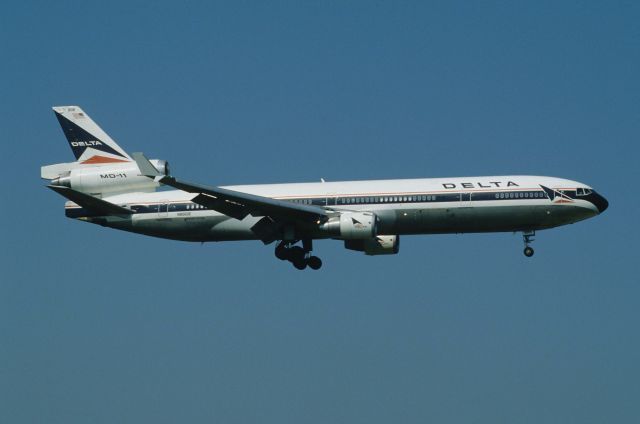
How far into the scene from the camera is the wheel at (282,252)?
60.6 meters

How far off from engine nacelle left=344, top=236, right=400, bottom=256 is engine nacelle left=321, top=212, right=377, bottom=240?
5.15m

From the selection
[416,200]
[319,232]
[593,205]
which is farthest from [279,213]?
[593,205]

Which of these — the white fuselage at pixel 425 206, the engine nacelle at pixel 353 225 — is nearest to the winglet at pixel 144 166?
the white fuselage at pixel 425 206

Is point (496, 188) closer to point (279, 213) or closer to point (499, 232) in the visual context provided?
point (499, 232)

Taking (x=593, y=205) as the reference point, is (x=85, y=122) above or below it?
above

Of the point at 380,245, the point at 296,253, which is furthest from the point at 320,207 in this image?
the point at 380,245

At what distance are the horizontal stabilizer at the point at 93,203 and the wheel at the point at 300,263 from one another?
8.92m

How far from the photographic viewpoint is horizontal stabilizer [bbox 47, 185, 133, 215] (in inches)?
2290

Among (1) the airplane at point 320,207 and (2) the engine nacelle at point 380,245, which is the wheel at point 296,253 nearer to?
(1) the airplane at point 320,207

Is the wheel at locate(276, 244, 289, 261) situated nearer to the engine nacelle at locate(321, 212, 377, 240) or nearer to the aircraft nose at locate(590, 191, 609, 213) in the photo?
the engine nacelle at locate(321, 212, 377, 240)

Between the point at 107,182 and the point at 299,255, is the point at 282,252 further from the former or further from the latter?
the point at 107,182

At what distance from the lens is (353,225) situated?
56.3 m

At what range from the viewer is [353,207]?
5859 centimetres

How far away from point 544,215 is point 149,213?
2018 centimetres
